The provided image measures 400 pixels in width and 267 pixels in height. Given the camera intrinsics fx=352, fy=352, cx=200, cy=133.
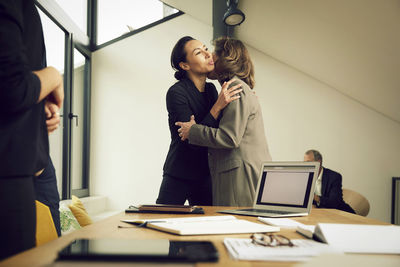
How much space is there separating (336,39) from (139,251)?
367cm

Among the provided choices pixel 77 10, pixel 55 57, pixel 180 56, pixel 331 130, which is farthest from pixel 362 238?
pixel 77 10

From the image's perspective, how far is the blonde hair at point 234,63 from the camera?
1836 mm

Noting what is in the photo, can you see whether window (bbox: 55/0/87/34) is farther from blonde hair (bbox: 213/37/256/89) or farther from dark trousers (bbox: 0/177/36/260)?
dark trousers (bbox: 0/177/36/260)

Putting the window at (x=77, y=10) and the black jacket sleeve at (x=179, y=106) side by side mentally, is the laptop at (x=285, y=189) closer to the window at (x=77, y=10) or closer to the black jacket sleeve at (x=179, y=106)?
the black jacket sleeve at (x=179, y=106)

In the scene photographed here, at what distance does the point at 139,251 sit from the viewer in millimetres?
516

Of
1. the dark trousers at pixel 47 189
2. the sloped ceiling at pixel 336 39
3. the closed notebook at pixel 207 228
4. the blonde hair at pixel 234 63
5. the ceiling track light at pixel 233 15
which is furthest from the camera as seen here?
the ceiling track light at pixel 233 15

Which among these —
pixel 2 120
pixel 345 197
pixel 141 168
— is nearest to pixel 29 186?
pixel 2 120

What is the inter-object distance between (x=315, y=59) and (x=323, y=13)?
3.65ft

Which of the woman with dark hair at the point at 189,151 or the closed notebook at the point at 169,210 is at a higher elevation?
the woman with dark hair at the point at 189,151

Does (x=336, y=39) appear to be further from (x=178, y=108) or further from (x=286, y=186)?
(x=286, y=186)

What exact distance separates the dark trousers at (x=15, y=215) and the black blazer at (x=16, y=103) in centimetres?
2

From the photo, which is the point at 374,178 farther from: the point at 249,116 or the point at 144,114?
the point at 249,116

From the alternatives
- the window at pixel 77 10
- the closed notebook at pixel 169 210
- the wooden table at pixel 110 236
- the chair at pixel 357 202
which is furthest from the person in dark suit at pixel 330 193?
the window at pixel 77 10

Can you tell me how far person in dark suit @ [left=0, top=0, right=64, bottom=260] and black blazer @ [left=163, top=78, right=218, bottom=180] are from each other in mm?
1064
